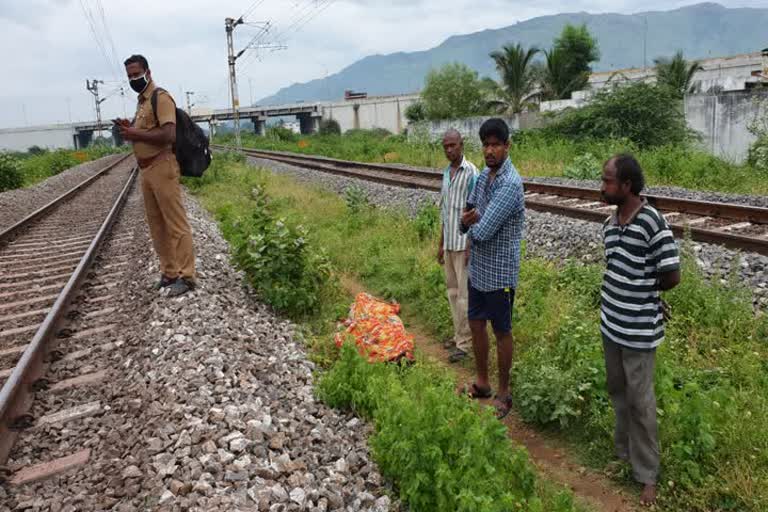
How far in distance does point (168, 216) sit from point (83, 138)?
360 feet

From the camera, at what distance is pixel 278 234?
19.9ft

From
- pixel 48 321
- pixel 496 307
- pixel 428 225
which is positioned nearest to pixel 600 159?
pixel 428 225

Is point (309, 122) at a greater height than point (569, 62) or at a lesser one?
lesser

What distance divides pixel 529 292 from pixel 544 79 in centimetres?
3977

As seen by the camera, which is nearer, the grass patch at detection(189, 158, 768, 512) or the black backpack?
the grass patch at detection(189, 158, 768, 512)

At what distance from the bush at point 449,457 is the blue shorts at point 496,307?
2.89 ft

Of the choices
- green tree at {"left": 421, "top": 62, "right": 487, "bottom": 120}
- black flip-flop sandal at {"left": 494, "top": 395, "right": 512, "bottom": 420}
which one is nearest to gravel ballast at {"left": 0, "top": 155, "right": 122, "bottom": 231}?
black flip-flop sandal at {"left": 494, "top": 395, "right": 512, "bottom": 420}

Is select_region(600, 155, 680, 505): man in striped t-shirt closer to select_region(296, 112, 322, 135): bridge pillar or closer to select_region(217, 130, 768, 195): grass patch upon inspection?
select_region(217, 130, 768, 195): grass patch

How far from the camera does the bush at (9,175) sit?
66.0 ft

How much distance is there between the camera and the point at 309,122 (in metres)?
83.6

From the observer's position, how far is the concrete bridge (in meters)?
72.6

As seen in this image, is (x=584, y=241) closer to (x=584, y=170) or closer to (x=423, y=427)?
(x=423, y=427)

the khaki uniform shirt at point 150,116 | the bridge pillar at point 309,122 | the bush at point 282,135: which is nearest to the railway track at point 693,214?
the khaki uniform shirt at point 150,116

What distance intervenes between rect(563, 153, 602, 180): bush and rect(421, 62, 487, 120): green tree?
32.3m
